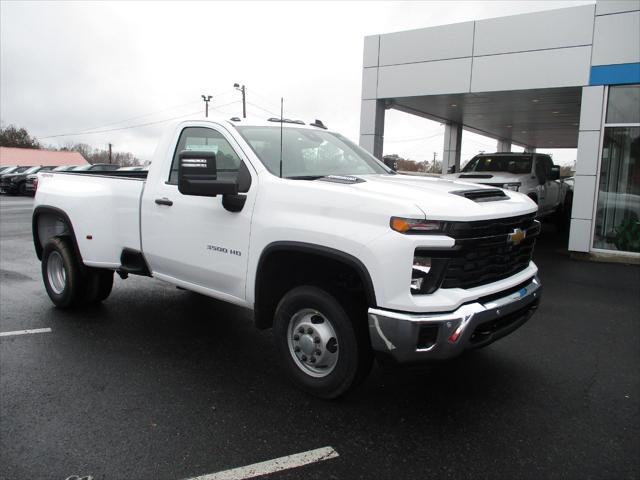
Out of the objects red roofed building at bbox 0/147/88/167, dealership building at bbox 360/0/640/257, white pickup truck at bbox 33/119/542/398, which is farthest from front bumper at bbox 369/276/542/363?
red roofed building at bbox 0/147/88/167

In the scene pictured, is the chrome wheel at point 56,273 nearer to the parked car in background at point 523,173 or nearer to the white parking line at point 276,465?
the white parking line at point 276,465

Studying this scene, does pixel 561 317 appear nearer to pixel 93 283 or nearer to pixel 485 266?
pixel 485 266

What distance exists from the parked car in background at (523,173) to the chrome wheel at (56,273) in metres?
7.79

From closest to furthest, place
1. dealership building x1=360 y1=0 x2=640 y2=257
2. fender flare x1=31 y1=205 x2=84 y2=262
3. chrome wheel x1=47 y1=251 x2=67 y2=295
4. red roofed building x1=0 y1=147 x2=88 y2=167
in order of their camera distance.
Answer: fender flare x1=31 y1=205 x2=84 y2=262 → chrome wheel x1=47 y1=251 x2=67 y2=295 → dealership building x1=360 y1=0 x2=640 y2=257 → red roofed building x1=0 y1=147 x2=88 y2=167

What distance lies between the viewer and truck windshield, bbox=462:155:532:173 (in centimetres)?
1192

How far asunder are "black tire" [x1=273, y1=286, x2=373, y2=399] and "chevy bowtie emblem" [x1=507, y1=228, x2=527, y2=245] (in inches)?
44.9

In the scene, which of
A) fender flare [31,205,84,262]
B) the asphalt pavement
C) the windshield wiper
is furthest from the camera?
fender flare [31,205,84,262]

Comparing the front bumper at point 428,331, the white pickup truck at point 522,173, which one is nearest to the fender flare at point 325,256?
the front bumper at point 428,331

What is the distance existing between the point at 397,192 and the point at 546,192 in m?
10.4

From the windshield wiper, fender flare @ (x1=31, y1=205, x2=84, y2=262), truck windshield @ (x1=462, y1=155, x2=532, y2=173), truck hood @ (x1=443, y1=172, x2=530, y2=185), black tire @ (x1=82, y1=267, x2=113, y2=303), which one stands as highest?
truck windshield @ (x1=462, y1=155, x2=532, y2=173)

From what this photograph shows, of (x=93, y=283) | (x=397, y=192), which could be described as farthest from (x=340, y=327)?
(x=93, y=283)

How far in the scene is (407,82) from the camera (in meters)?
12.8

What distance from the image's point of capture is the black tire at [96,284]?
582 centimetres

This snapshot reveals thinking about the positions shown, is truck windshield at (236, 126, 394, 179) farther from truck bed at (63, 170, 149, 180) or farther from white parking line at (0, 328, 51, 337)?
white parking line at (0, 328, 51, 337)
